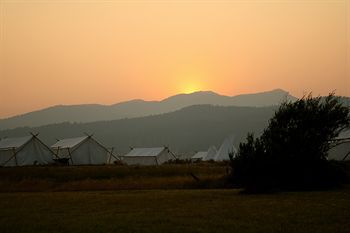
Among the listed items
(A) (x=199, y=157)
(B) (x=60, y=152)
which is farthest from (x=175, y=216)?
(A) (x=199, y=157)

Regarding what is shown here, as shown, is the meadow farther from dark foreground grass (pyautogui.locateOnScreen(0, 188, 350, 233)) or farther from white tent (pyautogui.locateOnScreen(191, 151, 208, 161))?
white tent (pyautogui.locateOnScreen(191, 151, 208, 161))

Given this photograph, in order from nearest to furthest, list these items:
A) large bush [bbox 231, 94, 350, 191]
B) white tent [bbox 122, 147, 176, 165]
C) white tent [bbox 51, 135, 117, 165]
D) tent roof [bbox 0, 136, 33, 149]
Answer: large bush [bbox 231, 94, 350, 191] < tent roof [bbox 0, 136, 33, 149] < white tent [bbox 51, 135, 117, 165] < white tent [bbox 122, 147, 176, 165]

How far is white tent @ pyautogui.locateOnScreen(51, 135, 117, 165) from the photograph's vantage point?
219 ft

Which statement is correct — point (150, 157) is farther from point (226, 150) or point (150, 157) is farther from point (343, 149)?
point (343, 149)

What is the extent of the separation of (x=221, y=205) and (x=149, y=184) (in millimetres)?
17959

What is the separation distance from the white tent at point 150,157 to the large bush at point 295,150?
1740 inches

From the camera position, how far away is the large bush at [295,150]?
109 ft

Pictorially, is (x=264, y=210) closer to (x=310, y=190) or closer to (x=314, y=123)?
(x=310, y=190)

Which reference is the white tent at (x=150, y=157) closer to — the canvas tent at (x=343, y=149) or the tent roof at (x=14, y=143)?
the tent roof at (x=14, y=143)

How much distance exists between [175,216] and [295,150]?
726 inches

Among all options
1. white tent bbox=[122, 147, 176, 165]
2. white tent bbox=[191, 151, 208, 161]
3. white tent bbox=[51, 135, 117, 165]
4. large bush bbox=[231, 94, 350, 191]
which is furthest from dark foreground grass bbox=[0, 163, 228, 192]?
white tent bbox=[191, 151, 208, 161]

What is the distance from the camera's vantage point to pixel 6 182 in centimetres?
4250

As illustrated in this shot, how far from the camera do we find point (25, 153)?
61562 mm

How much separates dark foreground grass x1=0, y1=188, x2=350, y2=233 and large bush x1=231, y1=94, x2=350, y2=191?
24.1 ft
